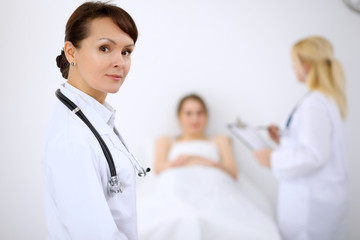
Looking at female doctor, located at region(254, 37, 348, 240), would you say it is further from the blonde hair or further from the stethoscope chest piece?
the stethoscope chest piece

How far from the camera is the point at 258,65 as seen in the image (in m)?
1.80

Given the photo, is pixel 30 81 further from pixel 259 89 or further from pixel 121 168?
pixel 259 89

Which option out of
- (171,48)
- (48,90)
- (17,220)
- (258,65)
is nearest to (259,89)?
(258,65)

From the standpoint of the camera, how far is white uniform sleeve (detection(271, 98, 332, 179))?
1.24m

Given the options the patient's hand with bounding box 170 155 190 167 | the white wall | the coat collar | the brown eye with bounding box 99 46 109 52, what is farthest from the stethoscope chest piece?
the patient's hand with bounding box 170 155 190 167

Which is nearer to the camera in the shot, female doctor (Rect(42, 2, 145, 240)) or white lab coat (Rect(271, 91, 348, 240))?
female doctor (Rect(42, 2, 145, 240))

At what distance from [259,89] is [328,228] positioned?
0.89 m

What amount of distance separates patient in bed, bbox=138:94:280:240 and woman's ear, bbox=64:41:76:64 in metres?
0.76

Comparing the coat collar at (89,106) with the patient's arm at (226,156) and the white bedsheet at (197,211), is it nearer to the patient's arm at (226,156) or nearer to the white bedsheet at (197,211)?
the white bedsheet at (197,211)

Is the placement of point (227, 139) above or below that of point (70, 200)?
below

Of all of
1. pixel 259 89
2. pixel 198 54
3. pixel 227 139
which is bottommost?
pixel 227 139

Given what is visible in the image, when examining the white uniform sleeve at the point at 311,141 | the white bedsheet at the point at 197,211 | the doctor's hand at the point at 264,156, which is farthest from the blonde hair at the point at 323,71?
the white bedsheet at the point at 197,211

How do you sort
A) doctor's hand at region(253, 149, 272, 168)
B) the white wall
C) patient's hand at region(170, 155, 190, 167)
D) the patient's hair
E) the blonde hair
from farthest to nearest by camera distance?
the patient's hair, patient's hand at region(170, 155, 190, 167), doctor's hand at region(253, 149, 272, 168), the blonde hair, the white wall

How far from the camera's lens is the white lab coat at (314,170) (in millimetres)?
1253
